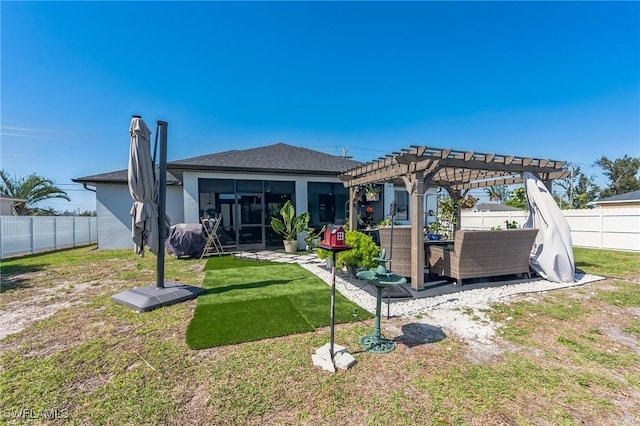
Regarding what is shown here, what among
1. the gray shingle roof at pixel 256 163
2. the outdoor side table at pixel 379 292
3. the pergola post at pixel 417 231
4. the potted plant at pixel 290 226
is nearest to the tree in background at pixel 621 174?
the gray shingle roof at pixel 256 163

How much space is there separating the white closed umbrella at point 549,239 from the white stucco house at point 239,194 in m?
6.62

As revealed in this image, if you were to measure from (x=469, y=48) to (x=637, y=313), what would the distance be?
34.8ft

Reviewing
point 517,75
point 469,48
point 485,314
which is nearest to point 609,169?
point 517,75

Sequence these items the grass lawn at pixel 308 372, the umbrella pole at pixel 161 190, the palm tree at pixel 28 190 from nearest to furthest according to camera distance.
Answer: the grass lawn at pixel 308 372 → the umbrella pole at pixel 161 190 → the palm tree at pixel 28 190

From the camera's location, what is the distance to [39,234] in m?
10.3

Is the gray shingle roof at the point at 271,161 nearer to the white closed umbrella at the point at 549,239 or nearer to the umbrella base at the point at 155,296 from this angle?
the umbrella base at the point at 155,296

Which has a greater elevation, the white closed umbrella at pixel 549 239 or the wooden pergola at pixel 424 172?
the wooden pergola at pixel 424 172

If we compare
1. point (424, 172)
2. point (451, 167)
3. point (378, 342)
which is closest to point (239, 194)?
point (424, 172)

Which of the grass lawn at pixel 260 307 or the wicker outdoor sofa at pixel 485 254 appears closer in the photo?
the grass lawn at pixel 260 307

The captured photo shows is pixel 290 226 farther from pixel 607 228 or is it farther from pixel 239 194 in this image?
pixel 607 228

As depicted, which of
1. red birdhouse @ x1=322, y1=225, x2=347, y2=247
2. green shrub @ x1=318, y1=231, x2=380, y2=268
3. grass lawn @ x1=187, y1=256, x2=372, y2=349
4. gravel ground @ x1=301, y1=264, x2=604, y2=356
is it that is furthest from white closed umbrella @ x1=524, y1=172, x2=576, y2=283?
red birdhouse @ x1=322, y1=225, x2=347, y2=247

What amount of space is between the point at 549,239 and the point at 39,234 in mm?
16926

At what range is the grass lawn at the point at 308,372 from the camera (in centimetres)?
199

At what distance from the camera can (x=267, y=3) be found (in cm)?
805
